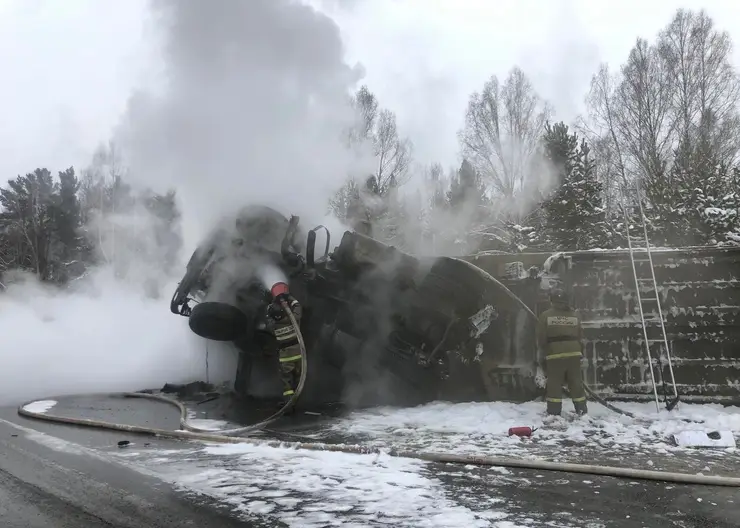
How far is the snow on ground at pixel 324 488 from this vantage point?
12.4 ft

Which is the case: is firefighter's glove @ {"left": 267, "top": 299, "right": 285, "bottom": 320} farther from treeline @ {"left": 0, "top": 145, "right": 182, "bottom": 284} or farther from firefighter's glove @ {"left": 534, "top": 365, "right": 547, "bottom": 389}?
treeline @ {"left": 0, "top": 145, "right": 182, "bottom": 284}

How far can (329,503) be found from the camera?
4.06m

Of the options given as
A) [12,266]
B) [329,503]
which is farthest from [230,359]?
[12,266]

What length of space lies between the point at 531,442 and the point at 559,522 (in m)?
2.27

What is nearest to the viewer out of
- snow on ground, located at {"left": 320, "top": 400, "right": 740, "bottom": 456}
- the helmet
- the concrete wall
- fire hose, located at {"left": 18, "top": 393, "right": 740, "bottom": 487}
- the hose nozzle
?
fire hose, located at {"left": 18, "top": 393, "right": 740, "bottom": 487}

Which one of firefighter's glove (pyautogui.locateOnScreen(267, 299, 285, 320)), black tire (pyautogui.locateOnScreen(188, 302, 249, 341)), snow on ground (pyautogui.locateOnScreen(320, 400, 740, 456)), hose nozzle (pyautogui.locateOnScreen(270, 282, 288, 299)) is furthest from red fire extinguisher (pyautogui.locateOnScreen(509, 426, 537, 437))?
black tire (pyautogui.locateOnScreen(188, 302, 249, 341))

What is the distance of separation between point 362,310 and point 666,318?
153 inches

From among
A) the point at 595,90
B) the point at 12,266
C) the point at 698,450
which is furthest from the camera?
the point at 12,266

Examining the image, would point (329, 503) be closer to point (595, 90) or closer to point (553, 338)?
point (553, 338)

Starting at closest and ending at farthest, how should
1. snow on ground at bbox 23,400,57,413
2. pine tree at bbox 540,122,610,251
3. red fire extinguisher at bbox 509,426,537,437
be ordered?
1. red fire extinguisher at bbox 509,426,537,437
2. snow on ground at bbox 23,400,57,413
3. pine tree at bbox 540,122,610,251

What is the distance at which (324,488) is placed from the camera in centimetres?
441

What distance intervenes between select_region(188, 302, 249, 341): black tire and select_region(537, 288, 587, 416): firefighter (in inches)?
162

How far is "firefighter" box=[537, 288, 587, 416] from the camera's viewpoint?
6918 mm

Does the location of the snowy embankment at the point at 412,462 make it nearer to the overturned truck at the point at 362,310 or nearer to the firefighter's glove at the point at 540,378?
the firefighter's glove at the point at 540,378
